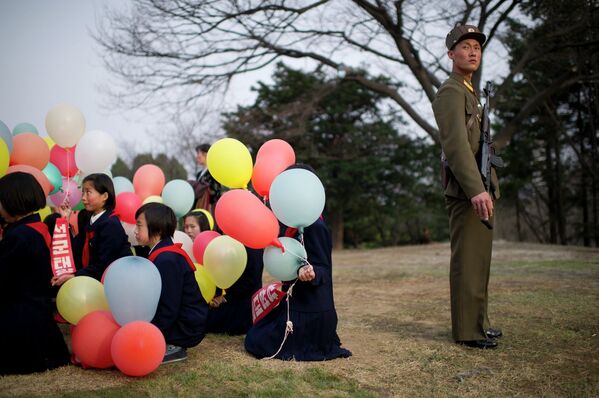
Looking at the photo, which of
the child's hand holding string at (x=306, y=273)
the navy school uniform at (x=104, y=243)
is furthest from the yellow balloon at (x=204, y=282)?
the child's hand holding string at (x=306, y=273)

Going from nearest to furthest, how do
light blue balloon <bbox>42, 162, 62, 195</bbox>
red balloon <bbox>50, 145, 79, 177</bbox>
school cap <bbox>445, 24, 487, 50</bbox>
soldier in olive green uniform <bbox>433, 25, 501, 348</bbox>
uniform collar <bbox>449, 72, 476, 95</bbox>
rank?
soldier in olive green uniform <bbox>433, 25, 501, 348</bbox>
school cap <bbox>445, 24, 487, 50</bbox>
uniform collar <bbox>449, 72, 476, 95</bbox>
light blue balloon <bbox>42, 162, 62, 195</bbox>
red balloon <bbox>50, 145, 79, 177</bbox>

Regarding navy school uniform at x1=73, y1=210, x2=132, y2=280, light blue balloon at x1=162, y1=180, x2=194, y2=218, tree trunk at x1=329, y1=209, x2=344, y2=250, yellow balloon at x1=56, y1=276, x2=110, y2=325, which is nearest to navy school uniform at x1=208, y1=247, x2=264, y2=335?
navy school uniform at x1=73, y1=210, x2=132, y2=280

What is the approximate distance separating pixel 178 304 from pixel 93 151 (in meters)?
2.07

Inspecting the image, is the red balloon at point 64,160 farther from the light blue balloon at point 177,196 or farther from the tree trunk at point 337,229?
the tree trunk at point 337,229

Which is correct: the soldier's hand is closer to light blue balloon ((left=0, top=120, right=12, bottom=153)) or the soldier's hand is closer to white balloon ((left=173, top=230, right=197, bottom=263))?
white balloon ((left=173, top=230, right=197, bottom=263))

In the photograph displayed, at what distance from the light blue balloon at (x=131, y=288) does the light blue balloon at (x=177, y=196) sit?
2.07 meters

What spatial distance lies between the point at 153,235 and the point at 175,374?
A: 0.94m

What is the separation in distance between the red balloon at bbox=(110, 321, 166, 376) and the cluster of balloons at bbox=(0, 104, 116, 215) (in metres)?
2.03

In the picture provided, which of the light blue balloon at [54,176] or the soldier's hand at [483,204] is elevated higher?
the light blue balloon at [54,176]

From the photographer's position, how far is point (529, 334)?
12.7ft

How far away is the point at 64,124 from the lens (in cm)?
466

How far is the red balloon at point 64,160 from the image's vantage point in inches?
194

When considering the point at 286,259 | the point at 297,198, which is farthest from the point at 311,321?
the point at 297,198

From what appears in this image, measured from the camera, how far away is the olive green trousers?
11.8 feet
